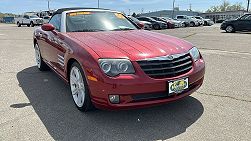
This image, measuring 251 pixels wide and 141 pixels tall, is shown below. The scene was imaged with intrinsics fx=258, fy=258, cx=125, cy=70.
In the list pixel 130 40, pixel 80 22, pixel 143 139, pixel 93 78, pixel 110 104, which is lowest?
pixel 143 139

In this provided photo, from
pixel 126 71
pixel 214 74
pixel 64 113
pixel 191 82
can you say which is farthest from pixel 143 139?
pixel 214 74

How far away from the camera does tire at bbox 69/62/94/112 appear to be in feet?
11.2

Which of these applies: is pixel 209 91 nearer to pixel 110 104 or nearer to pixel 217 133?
pixel 217 133

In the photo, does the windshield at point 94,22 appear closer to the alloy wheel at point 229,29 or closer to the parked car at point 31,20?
the alloy wheel at point 229,29

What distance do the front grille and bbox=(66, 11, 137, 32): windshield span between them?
1.60 metres

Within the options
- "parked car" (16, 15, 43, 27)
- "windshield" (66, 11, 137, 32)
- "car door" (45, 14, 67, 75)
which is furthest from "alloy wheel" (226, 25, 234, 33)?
"parked car" (16, 15, 43, 27)

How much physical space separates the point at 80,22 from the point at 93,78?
1747mm

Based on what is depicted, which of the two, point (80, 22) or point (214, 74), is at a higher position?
point (80, 22)

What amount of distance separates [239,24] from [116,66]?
64.4 feet

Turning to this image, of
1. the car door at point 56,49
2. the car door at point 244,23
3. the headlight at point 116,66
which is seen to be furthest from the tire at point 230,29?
the headlight at point 116,66

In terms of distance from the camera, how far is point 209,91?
457cm

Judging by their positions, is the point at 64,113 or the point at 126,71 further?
the point at 64,113

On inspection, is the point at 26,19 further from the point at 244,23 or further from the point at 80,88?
the point at 80,88

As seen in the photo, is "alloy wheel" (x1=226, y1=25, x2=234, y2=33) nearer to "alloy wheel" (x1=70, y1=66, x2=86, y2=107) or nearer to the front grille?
the front grille
